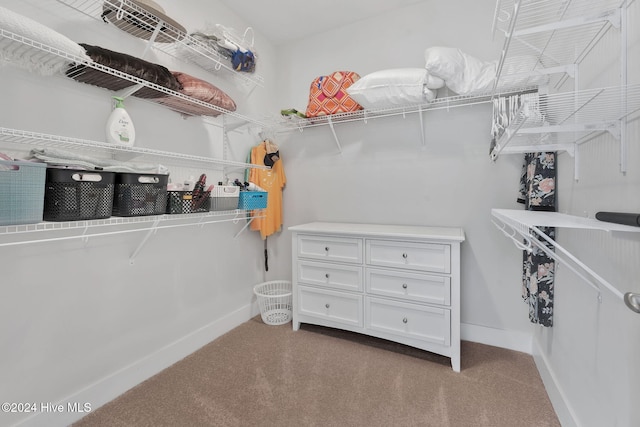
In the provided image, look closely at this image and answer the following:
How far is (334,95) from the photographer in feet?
7.45

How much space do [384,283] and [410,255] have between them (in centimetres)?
27

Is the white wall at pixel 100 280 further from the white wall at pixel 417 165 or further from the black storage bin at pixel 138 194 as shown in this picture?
the white wall at pixel 417 165

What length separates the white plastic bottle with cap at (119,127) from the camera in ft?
4.73

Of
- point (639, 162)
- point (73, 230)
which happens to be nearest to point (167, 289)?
point (73, 230)

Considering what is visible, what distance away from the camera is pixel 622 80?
2.98 feet

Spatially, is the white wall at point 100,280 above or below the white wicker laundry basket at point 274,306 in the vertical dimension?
above

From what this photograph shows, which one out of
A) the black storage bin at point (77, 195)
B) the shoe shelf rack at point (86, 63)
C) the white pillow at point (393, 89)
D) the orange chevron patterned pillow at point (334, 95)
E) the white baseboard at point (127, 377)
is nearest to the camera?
the shoe shelf rack at point (86, 63)

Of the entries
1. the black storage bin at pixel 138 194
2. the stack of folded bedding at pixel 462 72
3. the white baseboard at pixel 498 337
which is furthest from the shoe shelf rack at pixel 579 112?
the black storage bin at pixel 138 194

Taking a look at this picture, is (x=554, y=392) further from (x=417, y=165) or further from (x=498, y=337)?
(x=417, y=165)

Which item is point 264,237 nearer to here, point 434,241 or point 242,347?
point 242,347

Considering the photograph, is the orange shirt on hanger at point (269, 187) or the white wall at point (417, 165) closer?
the white wall at point (417, 165)

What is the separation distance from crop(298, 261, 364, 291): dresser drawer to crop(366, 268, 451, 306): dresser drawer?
97mm

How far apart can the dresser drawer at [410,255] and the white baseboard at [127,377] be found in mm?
1287

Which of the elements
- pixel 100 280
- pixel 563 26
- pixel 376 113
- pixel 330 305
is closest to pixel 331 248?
pixel 330 305
